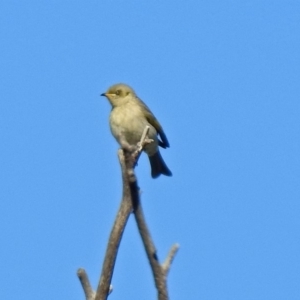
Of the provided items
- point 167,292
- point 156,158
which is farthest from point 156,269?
point 156,158

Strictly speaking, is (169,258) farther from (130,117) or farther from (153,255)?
(130,117)

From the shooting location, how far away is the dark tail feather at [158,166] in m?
12.5

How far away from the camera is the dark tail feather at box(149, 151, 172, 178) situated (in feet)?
40.9

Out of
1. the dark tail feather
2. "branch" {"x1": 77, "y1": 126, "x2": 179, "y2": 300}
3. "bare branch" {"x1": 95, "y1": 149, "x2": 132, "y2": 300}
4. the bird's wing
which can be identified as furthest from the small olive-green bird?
"bare branch" {"x1": 95, "y1": 149, "x2": 132, "y2": 300}

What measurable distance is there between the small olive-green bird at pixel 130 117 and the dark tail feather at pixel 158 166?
0.44m

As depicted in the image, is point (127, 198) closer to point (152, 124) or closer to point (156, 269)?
point (156, 269)

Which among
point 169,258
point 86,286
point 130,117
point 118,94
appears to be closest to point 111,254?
point 86,286

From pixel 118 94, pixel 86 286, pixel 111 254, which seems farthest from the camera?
pixel 118 94

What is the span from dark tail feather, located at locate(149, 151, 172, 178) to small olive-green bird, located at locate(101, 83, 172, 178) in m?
0.44

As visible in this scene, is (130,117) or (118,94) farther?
(118,94)

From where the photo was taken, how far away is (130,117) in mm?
11305

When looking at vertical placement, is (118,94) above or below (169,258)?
above

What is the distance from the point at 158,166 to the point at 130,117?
1475 mm

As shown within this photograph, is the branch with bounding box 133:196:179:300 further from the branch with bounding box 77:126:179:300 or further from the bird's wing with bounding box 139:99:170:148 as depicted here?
the bird's wing with bounding box 139:99:170:148
